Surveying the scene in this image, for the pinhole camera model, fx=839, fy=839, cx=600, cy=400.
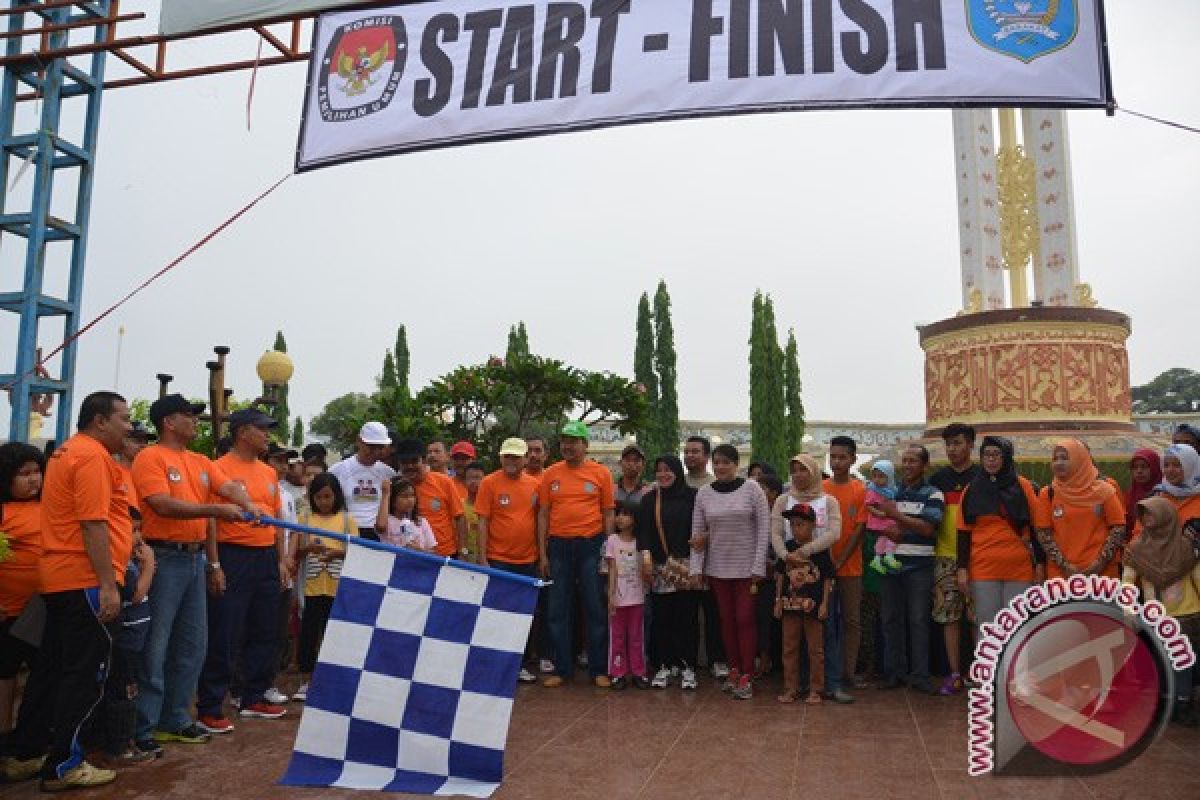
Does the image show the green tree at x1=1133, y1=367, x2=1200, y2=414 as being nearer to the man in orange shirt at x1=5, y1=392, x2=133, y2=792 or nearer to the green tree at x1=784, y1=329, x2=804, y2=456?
A: the green tree at x1=784, y1=329, x2=804, y2=456

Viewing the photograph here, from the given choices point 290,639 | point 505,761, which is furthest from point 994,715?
point 290,639

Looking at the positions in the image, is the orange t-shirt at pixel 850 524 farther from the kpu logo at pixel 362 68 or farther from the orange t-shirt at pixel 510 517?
the kpu logo at pixel 362 68

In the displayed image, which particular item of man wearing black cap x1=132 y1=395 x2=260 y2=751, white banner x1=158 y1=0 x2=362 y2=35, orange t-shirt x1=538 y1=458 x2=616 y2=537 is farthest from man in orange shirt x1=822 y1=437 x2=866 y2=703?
white banner x1=158 y1=0 x2=362 y2=35

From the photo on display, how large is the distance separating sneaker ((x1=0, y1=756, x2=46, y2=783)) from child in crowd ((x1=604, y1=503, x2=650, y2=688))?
331cm

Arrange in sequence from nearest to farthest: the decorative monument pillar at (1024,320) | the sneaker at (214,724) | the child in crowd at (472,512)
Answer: the sneaker at (214,724) < the child in crowd at (472,512) < the decorative monument pillar at (1024,320)

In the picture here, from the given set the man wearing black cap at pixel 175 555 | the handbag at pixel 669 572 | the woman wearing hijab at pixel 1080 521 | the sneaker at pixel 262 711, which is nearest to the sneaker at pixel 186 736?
the man wearing black cap at pixel 175 555

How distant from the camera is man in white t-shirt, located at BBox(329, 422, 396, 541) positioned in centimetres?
574

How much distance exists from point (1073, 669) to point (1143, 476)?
9.63ft

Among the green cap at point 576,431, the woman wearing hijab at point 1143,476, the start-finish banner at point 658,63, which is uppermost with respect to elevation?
the start-finish banner at point 658,63

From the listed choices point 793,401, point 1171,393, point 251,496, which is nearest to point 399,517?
point 251,496

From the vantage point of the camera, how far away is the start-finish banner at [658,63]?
15.4 ft

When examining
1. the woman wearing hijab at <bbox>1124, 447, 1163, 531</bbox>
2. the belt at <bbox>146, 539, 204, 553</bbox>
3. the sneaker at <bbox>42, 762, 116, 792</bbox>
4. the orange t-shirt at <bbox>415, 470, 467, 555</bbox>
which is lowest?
the sneaker at <bbox>42, 762, 116, 792</bbox>

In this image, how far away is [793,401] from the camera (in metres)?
30.7

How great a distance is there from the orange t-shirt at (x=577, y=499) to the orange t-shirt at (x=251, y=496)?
1941 mm
